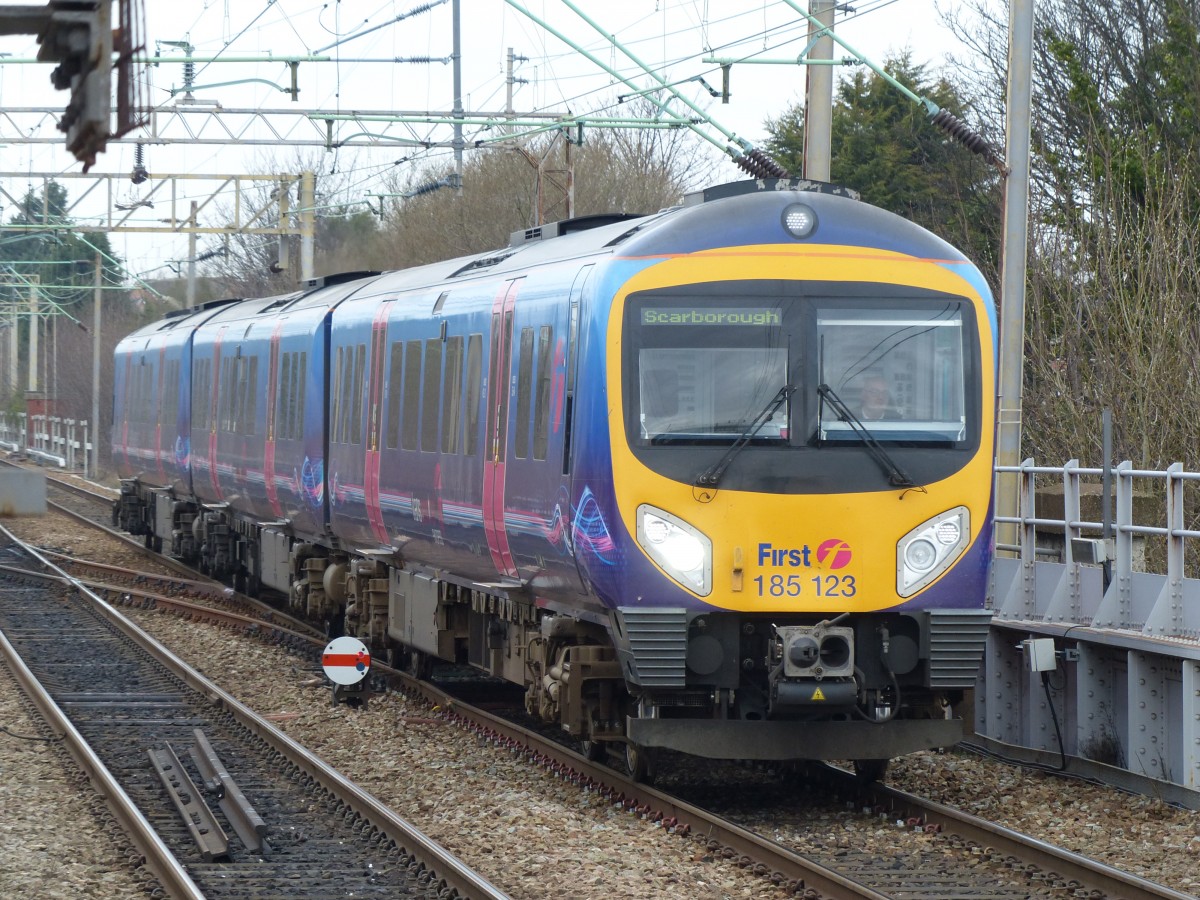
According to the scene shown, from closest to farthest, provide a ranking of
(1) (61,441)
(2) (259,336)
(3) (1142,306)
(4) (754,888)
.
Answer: (4) (754,888), (3) (1142,306), (2) (259,336), (1) (61,441)

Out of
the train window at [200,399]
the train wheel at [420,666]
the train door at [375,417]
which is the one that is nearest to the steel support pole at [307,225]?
the train window at [200,399]

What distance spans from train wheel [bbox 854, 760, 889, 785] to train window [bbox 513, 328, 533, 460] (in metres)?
2.56

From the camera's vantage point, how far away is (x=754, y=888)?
860cm

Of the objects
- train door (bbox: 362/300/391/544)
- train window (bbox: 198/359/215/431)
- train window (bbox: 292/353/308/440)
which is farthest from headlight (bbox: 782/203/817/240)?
train window (bbox: 198/359/215/431)

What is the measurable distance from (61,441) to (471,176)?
19838mm

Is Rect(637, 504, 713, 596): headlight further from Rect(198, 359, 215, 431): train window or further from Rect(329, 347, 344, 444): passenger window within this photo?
Rect(198, 359, 215, 431): train window

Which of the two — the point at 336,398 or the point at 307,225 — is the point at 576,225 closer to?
the point at 336,398

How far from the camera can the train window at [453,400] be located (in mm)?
12859

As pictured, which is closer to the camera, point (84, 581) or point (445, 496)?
point (445, 496)

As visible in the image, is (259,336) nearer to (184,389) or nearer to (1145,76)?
(184,389)

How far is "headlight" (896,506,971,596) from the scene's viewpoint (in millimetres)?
10078

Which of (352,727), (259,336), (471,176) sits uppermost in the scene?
(471,176)

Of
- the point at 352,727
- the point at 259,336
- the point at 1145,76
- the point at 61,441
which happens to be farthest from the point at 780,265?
the point at 61,441

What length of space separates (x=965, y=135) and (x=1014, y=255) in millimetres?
1112
